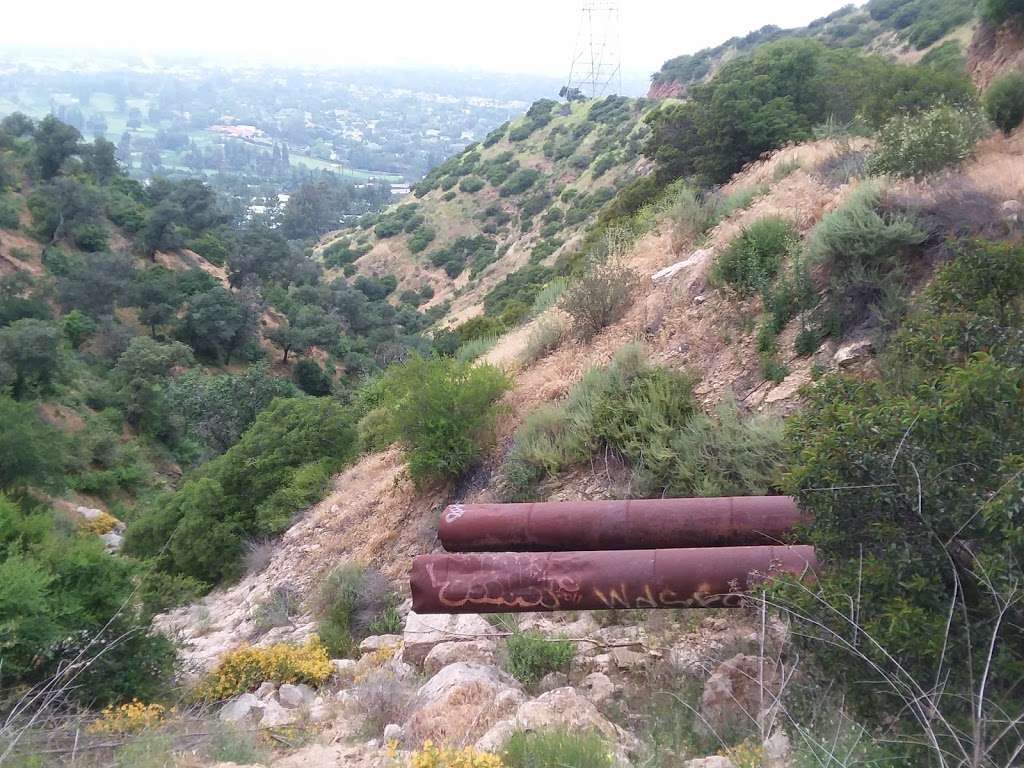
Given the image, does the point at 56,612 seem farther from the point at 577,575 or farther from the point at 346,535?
the point at 577,575

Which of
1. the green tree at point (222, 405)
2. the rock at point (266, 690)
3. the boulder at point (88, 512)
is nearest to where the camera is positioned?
the rock at point (266, 690)

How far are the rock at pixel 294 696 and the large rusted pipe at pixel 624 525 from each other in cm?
173

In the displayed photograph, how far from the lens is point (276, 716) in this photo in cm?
595

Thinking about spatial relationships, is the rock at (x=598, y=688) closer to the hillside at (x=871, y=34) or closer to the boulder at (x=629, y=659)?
the boulder at (x=629, y=659)

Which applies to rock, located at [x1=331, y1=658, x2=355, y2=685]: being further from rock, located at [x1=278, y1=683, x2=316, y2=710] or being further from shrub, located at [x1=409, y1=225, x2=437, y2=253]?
shrub, located at [x1=409, y1=225, x2=437, y2=253]

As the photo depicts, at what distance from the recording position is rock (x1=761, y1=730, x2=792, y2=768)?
13.1ft

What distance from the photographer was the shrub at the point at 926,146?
9.09 metres

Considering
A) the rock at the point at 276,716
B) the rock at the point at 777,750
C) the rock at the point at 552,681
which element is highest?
the rock at the point at 777,750

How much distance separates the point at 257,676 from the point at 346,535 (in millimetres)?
3130

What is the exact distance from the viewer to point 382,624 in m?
7.76

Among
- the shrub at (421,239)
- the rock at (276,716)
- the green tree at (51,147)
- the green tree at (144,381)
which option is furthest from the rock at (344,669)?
the shrub at (421,239)

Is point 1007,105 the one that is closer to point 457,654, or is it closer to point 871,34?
point 457,654

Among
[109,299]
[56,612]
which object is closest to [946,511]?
[56,612]

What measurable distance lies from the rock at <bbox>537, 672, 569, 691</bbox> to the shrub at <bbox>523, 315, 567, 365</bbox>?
20.2 feet
